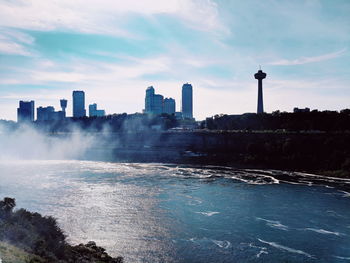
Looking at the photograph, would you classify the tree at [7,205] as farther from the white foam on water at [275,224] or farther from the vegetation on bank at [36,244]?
the white foam on water at [275,224]

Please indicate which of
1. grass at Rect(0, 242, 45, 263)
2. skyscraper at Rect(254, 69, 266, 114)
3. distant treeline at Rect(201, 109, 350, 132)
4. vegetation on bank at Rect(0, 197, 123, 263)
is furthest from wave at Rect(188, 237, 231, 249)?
skyscraper at Rect(254, 69, 266, 114)

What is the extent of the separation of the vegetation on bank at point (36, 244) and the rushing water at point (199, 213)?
2.54 m

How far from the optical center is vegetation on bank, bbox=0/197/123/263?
60.9ft

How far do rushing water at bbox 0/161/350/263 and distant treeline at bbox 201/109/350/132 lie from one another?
35.3 metres

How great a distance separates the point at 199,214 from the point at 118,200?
11266 millimetres

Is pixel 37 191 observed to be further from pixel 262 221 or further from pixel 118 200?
pixel 262 221

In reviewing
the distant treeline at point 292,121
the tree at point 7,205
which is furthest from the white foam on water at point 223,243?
the distant treeline at point 292,121

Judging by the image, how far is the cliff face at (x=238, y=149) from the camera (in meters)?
73.1

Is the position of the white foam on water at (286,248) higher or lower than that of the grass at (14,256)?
lower

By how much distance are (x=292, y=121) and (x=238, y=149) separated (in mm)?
20457

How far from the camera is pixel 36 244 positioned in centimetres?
2152

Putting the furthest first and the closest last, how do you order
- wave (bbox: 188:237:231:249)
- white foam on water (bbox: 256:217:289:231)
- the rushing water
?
white foam on water (bbox: 256:217:289:231)
wave (bbox: 188:237:231:249)
the rushing water

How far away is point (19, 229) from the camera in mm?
→ 22188

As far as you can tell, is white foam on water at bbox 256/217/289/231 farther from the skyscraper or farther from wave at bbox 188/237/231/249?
the skyscraper
